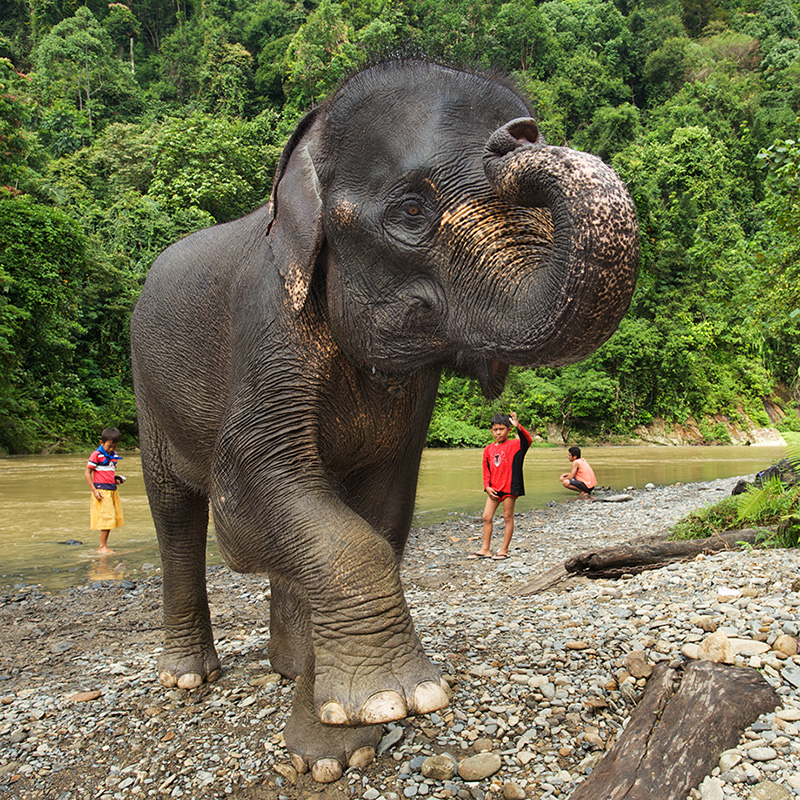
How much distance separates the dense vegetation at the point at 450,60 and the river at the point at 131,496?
144 inches

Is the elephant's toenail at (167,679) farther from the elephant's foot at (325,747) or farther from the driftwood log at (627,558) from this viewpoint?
the driftwood log at (627,558)

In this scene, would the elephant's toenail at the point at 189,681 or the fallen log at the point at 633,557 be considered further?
the fallen log at the point at 633,557

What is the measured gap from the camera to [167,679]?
401 centimetres

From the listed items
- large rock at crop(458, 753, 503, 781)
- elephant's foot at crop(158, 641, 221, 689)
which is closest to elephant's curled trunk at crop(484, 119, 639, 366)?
large rock at crop(458, 753, 503, 781)

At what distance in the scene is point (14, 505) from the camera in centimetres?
1248

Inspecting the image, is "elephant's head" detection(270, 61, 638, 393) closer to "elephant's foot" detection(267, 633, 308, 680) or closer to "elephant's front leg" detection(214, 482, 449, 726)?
"elephant's front leg" detection(214, 482, 449, 726)

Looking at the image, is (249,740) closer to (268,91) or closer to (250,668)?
(250,668)

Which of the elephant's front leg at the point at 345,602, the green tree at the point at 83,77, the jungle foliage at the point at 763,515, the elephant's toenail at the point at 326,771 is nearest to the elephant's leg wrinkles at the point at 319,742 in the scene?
the elephant's toenail at the point at 326,771

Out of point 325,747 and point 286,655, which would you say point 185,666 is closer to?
point 286,655

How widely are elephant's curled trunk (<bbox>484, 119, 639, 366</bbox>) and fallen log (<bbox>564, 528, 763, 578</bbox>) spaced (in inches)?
154

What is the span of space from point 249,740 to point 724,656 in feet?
6.51

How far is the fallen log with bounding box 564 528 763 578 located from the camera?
18.5 ft

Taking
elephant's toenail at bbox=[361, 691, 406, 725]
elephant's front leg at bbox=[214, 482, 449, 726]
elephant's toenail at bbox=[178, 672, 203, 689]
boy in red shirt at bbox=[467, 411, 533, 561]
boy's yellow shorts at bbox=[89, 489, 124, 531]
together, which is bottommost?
boy's yellow shorts at bbox=[89, 489, 124, 531]

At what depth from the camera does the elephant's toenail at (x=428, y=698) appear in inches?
84.0
